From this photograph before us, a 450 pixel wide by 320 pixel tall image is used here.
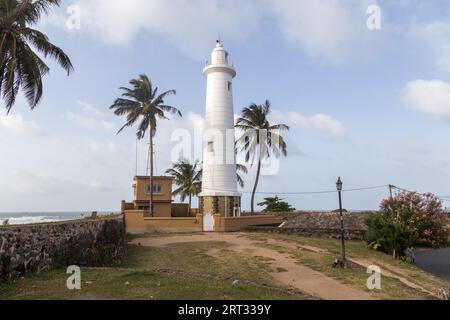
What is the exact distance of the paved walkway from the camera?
710 inches

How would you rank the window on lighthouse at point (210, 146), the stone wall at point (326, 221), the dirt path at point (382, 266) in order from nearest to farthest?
the dirt path at point (382, 266), the stone wall at point (326, 221), the window on lighthouse at point (210, 146)

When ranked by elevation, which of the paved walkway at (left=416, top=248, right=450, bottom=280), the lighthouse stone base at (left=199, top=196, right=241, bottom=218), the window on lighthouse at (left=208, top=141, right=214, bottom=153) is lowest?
the paved walkway at (left=416, top=248, right=450, bottom=280)

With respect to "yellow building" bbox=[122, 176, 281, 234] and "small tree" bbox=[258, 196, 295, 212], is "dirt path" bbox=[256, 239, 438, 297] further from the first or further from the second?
"small tree" bbox=[258, 196, 295, 212]

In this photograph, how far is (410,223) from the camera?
1964 cm

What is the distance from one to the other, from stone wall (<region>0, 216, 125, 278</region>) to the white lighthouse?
15.2 metres

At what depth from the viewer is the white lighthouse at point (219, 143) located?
32438 millimetres

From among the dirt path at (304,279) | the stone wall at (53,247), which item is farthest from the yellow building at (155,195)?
the stone wall at (53,247)

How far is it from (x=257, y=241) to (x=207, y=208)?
939 centimetres

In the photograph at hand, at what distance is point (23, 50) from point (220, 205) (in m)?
20.0

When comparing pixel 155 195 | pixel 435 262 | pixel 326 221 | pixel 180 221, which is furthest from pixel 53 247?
pixel 155 195

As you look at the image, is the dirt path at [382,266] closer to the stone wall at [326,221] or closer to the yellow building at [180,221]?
the stone wall at [326,221]


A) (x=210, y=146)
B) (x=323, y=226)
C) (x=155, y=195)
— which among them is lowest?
(x=323, y=226)

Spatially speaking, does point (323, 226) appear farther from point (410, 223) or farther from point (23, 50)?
point (23, 50)

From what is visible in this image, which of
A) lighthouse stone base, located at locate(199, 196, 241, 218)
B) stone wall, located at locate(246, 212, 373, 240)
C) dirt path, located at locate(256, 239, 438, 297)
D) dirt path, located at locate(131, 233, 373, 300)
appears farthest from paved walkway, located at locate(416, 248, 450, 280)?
lighthouse stone base, located at locate(199, 196, 241, 218)
